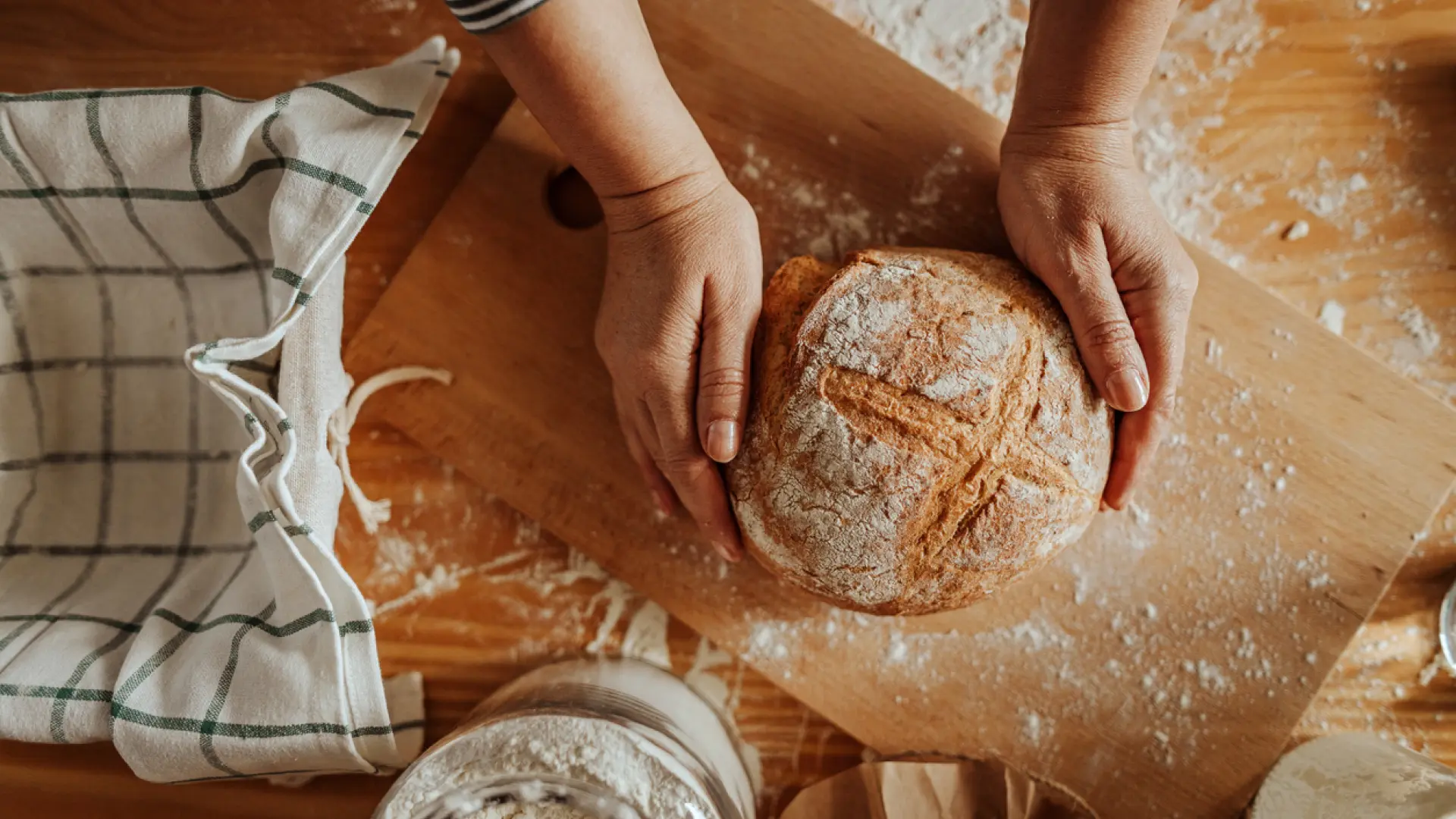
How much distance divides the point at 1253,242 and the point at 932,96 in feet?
1.74

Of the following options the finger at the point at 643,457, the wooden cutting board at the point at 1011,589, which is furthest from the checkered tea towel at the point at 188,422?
the finger at the point at 643,457

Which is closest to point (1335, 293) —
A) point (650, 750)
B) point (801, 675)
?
point (801, 675)

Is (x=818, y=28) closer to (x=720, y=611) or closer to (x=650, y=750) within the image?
(x=720, y=611)

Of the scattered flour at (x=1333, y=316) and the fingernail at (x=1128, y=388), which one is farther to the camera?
the scattered flour at (x=1333, y=316)

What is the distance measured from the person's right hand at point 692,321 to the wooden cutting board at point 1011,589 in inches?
6.0

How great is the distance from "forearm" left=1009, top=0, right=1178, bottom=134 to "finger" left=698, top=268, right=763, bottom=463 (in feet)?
1.43

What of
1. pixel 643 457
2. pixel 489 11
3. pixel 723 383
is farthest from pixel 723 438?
pixel 489 11

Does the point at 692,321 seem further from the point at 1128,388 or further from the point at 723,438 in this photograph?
the point at 1128,388

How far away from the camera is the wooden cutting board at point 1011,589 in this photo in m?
1.26

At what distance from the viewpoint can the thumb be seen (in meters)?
1.07

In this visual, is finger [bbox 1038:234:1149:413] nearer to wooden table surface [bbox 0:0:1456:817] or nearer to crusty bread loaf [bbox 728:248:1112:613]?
crusty bread loaf [bbox 728:248:1112:613]

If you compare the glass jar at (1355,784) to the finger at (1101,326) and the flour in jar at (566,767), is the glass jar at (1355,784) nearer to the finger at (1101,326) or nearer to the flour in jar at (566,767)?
the finger at (1101,326)

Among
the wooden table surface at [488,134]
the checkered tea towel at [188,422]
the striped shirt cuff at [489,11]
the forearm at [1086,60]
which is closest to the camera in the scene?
the striped shirt cuff at [489,11]

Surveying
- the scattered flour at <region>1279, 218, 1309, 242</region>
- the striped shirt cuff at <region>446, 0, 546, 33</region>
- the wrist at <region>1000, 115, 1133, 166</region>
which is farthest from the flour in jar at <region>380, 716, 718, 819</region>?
the scattered flour at <region>1279, 218, 1309, 242</region>
